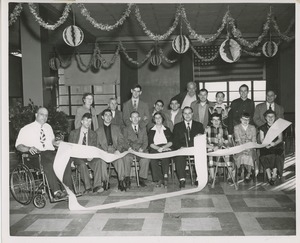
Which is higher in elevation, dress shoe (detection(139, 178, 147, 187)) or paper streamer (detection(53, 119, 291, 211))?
paper streamer (detection(53, 119, 291, 211))

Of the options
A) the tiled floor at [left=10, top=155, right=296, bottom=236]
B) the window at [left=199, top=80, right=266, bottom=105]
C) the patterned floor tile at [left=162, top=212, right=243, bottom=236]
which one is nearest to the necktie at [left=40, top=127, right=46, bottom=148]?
the tiled floor at [left=10, top=155, right=296, bottom=236]

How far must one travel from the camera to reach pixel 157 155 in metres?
5.03

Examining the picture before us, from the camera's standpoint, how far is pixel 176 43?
20.3ft

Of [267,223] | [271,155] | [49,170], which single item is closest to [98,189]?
[49,170]

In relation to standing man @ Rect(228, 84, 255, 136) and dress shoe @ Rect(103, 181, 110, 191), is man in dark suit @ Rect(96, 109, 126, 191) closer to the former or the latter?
dress shoe @ Rect(103, 181, 110, 191)

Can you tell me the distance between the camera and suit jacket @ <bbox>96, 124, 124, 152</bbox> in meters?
5.34

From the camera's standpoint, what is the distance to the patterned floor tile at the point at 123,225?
3539 mm

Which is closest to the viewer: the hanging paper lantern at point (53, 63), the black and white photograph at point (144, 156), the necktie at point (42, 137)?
the black and white photograph at point (144, 156)

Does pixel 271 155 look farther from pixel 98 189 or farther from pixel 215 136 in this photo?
pixel 98 189

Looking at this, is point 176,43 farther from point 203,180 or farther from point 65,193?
point 65,193

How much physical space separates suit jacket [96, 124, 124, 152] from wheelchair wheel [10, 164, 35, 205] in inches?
47.9

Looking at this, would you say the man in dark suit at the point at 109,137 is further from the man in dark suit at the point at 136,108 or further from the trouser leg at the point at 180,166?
the trouser leg at the point at 180,166

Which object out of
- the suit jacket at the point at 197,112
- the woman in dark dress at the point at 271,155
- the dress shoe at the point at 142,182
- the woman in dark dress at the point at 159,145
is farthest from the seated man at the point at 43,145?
the woman in dark dress at the point at 271,155

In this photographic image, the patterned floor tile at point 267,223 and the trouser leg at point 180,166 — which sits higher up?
the trouser leg at point 180,166
